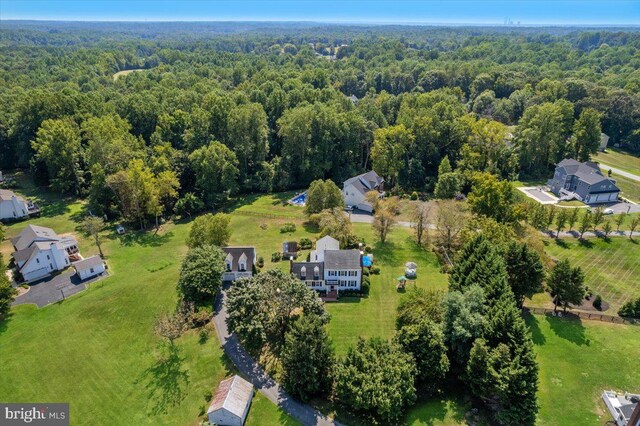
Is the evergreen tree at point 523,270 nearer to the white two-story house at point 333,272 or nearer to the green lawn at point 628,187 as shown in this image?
the white two-story house at point 333,272

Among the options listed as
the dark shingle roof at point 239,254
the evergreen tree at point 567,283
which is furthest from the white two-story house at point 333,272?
the evergreen tree at point 567,283

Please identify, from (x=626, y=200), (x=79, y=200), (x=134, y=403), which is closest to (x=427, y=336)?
(x=134, y=403)

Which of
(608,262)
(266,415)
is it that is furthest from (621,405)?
(266,415)

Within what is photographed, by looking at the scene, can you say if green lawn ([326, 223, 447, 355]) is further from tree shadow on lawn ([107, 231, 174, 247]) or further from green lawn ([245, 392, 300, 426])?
tree shadow on lawn ([107, 231, 174, 247])

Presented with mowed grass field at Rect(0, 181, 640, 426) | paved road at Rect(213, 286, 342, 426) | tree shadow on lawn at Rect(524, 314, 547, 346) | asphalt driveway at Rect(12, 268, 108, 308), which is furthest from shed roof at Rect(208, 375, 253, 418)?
tree shadow on lawn at Rect(524, 314, 547, 346)

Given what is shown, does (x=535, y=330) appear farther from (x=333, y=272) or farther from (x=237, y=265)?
(x=237, y=265)

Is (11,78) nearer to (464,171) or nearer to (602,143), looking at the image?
(464,171)
